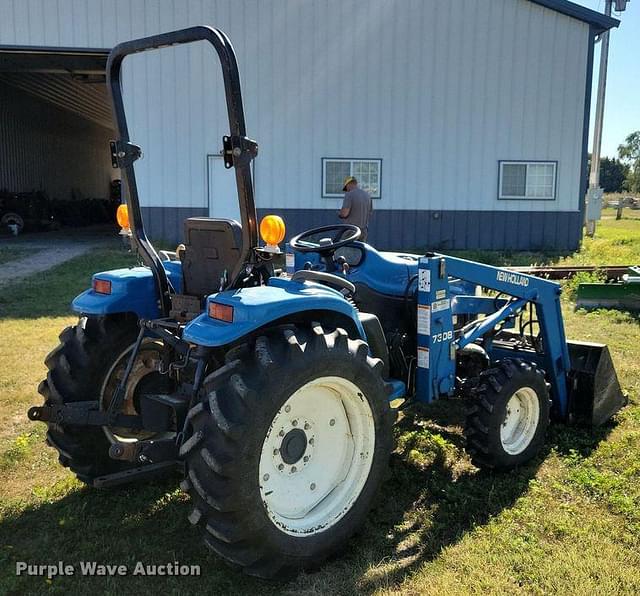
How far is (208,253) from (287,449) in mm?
1109

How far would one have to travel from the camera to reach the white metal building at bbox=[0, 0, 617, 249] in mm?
14234

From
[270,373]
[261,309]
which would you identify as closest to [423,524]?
[270,373]

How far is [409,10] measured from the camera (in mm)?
14359

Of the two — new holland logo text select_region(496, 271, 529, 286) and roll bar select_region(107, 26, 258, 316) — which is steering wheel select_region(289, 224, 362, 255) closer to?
roll bar select_region(107, 26, 258, 316)

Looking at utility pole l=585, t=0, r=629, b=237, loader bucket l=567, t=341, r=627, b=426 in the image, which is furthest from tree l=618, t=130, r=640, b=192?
loader bucket l=567, t=341, r=627, b=426

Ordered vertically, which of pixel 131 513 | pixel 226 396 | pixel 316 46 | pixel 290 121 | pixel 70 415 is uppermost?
pixel 316 46

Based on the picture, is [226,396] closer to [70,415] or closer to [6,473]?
[70,415]

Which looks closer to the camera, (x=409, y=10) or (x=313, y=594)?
(x=313, y=594)

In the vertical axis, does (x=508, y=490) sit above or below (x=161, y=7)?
below

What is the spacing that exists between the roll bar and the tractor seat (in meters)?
0.16

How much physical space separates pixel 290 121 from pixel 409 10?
3627mm

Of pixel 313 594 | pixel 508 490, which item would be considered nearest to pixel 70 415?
pixel 313 594

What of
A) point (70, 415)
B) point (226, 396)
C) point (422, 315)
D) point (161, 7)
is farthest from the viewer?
point (161, 7)

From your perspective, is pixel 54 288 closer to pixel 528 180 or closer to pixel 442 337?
pixel 442 337
